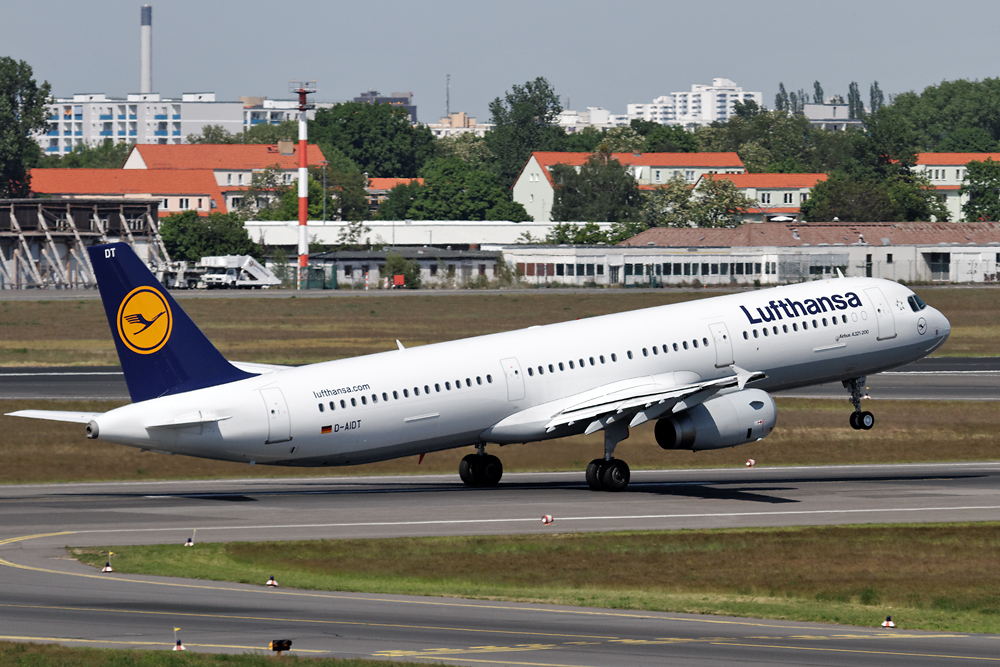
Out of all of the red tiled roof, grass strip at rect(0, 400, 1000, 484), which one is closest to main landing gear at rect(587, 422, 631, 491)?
grass strip at rect(0, 400, 1000, 484)

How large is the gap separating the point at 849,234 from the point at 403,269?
54.5 meters

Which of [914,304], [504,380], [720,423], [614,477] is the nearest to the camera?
[720,423]

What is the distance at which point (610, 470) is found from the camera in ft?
153

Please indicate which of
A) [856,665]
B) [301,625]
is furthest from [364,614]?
[856,665]

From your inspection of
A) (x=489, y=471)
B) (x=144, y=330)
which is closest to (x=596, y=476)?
(x=489, y=471)

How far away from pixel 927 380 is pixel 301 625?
2289 inches

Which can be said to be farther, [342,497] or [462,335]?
[462,335]

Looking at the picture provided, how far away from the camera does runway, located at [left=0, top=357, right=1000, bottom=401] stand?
7012cm

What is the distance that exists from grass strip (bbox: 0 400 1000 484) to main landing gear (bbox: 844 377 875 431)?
3.13m

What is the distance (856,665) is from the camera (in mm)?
23562

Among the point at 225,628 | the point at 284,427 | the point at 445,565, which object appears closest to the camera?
the point at 225,628

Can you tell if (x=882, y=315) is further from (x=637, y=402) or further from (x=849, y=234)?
(x=849, y=234)

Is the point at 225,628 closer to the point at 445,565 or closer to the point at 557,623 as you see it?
the point at 557,623

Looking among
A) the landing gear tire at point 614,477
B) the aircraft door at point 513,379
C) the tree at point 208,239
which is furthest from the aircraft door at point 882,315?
the tree at point 208,239
